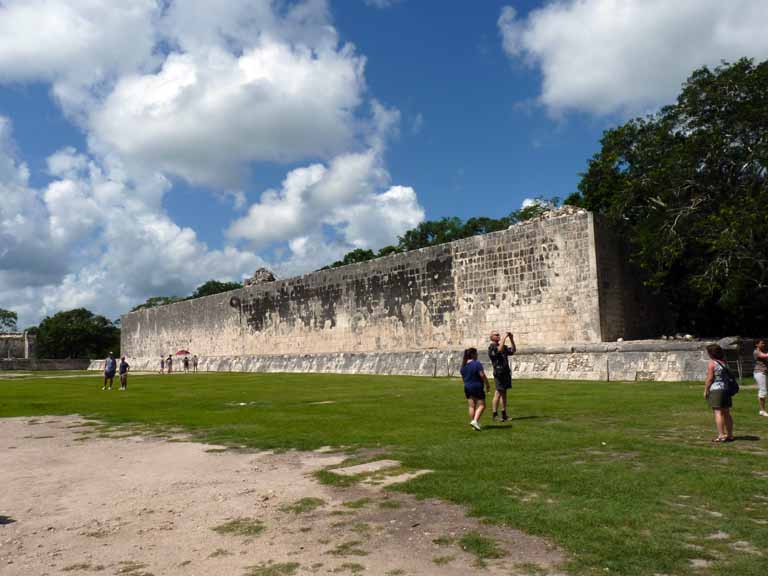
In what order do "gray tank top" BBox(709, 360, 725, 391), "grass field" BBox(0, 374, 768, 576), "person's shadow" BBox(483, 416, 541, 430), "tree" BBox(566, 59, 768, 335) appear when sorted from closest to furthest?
"grass field" BBox(0, 374, 768, 576) → "gray tank top" BBox(709, 360, 725, 391) → "person's shadow" BBox(483, 416, 541, 430) → "tree" BBox(566, 59, 768, 335)

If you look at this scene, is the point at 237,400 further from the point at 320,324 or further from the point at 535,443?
the point at 320,324

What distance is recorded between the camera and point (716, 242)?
597 inches

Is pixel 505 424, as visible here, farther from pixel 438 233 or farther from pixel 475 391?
pixel 438 233

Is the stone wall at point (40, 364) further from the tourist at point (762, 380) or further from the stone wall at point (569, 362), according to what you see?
the tourist at point (762, 380)

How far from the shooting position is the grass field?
376 centimetres

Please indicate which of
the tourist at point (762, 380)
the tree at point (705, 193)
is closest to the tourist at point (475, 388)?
the tourist at point (762, 380)

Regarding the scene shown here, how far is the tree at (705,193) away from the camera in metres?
15.5

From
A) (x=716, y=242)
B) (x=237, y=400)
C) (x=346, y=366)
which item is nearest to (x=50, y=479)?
(x=237, y=400)

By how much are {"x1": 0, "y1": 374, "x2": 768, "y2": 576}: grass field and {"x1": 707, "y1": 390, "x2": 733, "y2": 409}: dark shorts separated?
424 millimetres

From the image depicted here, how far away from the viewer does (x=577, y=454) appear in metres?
6.27

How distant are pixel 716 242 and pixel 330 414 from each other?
10.5 metres

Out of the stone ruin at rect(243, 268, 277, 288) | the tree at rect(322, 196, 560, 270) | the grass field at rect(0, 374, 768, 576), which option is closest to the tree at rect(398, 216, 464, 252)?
the tree at rect(322, 196, 560, 270)

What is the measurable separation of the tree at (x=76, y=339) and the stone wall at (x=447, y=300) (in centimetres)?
4492

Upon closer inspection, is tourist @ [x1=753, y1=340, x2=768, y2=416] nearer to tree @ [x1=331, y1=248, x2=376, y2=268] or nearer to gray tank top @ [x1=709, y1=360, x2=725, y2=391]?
gray tank top @ [x1=709, y1=360, x2=725, y2=391]
